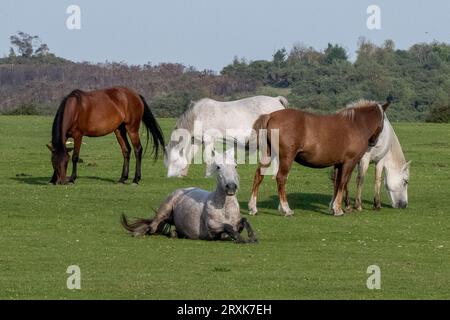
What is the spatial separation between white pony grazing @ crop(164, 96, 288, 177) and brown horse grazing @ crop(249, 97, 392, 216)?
17.5 feet

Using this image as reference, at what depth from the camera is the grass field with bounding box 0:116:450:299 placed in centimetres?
1155

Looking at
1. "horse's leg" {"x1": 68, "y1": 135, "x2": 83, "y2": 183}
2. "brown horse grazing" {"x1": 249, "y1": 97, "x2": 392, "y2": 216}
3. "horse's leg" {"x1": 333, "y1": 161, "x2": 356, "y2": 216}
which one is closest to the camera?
"brown horse grazing" {"x1": 249, "y1": 97, "x2": 392, "y2": 216}

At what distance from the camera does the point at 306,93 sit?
72.3 metres

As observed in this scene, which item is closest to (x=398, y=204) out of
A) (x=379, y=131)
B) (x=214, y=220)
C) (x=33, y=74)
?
(x=379, y=131)

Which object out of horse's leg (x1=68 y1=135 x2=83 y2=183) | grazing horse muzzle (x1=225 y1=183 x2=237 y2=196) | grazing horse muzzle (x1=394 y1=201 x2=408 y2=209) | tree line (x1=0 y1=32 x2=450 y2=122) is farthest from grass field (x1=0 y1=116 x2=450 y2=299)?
tree line (x1=0 y1=32 x2=450 y2=122)

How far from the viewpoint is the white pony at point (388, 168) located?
19969mm

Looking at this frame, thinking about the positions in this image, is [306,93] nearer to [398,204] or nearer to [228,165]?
[398,204]

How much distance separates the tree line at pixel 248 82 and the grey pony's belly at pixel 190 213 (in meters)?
42.8

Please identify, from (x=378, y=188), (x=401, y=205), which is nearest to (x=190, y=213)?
(x=378, y=188)

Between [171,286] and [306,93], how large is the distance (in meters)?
61.2

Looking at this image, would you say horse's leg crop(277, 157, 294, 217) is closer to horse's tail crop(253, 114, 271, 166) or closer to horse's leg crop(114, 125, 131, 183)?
horse's tail crop(253, 114, 271, 166)

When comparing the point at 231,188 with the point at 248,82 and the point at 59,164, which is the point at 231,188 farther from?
the point at 248,82

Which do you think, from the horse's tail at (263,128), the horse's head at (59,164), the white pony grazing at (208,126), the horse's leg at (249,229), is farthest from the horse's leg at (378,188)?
the horse's head at (59,164)

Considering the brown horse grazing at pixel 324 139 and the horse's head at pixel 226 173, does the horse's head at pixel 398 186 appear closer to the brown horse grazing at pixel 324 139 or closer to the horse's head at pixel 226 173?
the brown horse grazing at pixel 324 139
